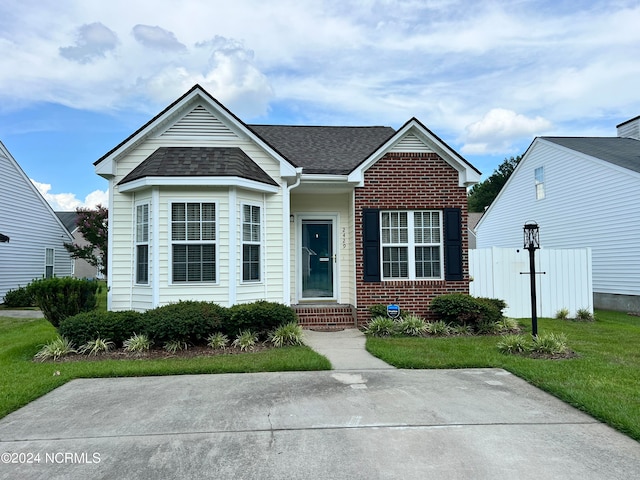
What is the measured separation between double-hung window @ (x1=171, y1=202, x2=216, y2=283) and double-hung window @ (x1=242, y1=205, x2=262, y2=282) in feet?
2.07

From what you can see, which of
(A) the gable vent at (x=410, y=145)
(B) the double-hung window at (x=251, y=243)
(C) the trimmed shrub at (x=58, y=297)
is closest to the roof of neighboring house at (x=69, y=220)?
(C) the trimmed shrub at (x=58, y=297)

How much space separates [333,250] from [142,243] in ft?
14.9

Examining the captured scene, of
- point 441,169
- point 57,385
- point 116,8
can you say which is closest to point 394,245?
point 441,169

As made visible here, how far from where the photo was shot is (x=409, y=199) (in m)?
9.91

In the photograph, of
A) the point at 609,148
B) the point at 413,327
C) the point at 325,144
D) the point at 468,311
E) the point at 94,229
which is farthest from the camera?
the point at 94,229

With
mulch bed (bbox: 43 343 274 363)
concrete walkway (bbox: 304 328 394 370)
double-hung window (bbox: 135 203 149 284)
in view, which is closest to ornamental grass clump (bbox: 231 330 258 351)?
mulch bed (bbox: 43 343 274 363)

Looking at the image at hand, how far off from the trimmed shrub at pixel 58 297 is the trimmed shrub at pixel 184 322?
5.67ft

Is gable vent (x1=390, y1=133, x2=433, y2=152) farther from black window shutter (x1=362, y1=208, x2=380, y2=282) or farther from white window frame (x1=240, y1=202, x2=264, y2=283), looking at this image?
white window frame (x1=240, y1=202, x2=264, y2=283)

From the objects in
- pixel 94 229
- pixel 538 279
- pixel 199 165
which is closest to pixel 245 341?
pixel 199 165

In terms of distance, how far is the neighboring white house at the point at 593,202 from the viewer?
44.7 feet

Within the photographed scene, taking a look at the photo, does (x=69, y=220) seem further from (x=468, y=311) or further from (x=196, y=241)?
(x=468, y=311)

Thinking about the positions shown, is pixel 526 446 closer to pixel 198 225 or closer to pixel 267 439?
pixel 267 439

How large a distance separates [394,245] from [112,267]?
6207 millimetres

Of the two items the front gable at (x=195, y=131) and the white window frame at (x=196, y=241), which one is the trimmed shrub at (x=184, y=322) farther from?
the front gable at (x=195, y=131)
